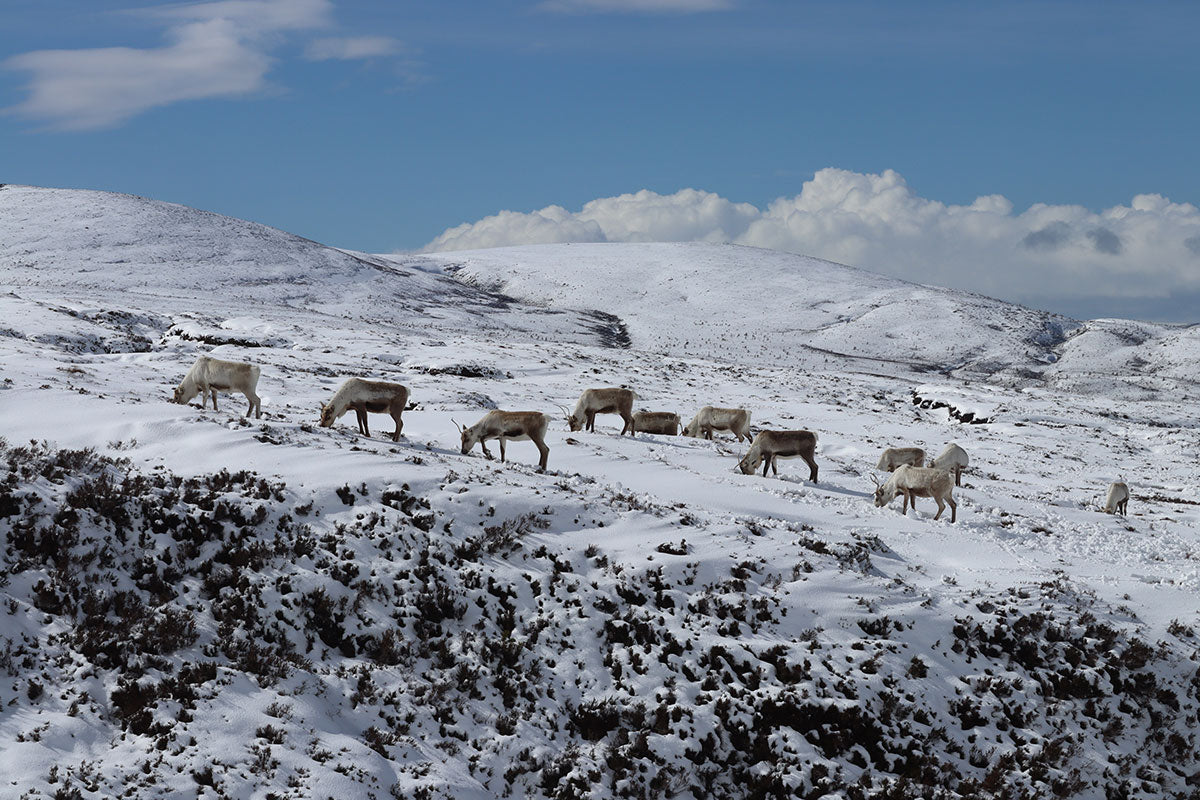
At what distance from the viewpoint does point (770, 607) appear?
14.4 m

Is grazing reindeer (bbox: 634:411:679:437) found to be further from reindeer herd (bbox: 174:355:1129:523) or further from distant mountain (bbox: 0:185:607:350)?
distant mountain (bbox: 0:185:607:350)

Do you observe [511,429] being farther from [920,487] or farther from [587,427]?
[920,487]

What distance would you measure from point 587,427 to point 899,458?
10.3m

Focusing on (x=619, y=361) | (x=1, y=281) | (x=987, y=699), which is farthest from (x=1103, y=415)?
(x=1, y=281)

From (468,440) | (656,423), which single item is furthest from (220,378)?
(656,423)

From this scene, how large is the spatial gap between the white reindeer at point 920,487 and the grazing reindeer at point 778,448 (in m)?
2.32

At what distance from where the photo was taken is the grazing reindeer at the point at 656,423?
31.9 meters

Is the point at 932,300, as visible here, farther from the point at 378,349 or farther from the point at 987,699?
the point at 987,699

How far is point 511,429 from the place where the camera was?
67.6 ft

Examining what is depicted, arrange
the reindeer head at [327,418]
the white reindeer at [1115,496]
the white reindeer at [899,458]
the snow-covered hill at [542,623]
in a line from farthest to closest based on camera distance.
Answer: the white reindeer at [899,458], the white reindeer at [1115,496], the reindeer head at [327,418], the snow-covered hill at [542,623]

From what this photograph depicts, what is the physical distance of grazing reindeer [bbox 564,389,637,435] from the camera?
1144 inches

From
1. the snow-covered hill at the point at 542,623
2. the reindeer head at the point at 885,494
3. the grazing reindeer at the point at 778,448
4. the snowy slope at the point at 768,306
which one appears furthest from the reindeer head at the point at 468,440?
the snowy slope at the point at 768,306

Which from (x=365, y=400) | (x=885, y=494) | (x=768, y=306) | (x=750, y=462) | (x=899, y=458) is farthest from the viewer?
(x=768, y=306)

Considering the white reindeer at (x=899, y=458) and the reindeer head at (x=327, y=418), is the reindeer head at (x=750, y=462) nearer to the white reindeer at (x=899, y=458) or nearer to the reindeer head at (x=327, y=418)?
the white reindeer at (x=899, y=458)
